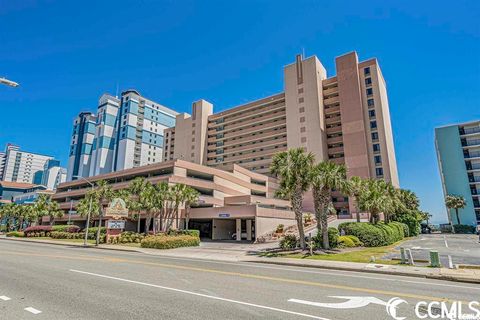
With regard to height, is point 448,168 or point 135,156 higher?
point 135,156

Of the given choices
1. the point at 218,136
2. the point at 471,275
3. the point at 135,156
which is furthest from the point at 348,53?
the point at 135,156

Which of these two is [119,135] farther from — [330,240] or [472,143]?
[472,143]

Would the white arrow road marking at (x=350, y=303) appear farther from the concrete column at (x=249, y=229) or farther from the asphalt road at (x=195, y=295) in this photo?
the concrete column at (x=249, y=229)

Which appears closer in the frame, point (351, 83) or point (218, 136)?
point (351, 83)

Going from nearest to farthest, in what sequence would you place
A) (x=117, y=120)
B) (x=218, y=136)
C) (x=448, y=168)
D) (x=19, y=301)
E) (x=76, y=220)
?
(x=19, y=301) < (x=76, y=220) < (x=448, y=168) < (x=218, y=136) < (x=117, y=120)

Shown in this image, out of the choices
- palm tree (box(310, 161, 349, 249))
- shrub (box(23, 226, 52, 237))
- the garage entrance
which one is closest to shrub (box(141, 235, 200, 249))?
palm tree (box(310, 161, 349, 249))

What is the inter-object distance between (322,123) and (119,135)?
9769cm

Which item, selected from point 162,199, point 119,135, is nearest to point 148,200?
point 162,199

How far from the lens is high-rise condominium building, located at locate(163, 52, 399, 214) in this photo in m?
70.4

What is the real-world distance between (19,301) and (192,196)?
127ft

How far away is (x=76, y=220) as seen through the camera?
66.8m

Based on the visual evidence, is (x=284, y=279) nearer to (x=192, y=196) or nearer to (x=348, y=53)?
(x=192, y=196)

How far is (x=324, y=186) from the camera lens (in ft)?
87.6

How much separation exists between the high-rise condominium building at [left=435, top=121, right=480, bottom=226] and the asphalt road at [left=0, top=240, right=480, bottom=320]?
291 feet
